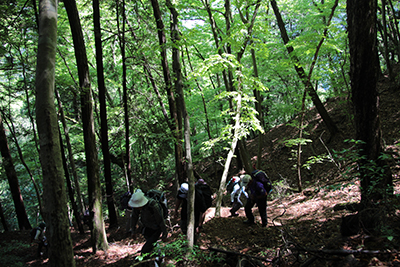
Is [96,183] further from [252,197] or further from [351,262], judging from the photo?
[351,262]

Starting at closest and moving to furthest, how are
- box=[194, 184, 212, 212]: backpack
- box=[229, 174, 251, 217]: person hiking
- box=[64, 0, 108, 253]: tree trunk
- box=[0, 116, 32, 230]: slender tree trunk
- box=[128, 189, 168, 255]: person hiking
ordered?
box=[128, 189, 168, 255]: person hiking
box=[194, 184, 212, 212]: backpack
box=[64, 0, 108, 253]: tree trunk
box=[229, 174, 251, 217]: person hiking
box=[0, 116, 32, 230]: slender tree trunk

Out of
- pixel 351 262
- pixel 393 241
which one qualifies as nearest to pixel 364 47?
pixel 393 241

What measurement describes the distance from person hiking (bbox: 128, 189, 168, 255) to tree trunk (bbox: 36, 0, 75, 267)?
6.83 feet

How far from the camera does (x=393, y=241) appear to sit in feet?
9.06

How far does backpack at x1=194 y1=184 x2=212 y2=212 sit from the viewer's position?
5219 mm

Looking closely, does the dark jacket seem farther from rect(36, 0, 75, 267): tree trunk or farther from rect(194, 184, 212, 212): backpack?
rect(36, 0, 75, 267): tree trunk

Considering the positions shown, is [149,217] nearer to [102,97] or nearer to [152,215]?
[152,215]

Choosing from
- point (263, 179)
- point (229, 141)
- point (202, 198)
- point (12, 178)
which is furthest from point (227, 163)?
point (12, 178)

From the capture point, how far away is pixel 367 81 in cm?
410

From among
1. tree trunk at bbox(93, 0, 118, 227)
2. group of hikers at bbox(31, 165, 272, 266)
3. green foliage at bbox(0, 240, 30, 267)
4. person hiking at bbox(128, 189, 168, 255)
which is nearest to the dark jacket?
group of hikers at bbox(31, 165, 272, 266)

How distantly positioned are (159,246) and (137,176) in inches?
395

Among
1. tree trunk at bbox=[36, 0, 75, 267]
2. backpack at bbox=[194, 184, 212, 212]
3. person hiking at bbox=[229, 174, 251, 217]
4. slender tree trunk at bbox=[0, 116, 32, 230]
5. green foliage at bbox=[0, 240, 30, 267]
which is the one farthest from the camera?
slender tree trunk at bbox=[0, 116, 32, 230]

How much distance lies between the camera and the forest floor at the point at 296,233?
116 inches

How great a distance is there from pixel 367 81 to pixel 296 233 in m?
3.28
